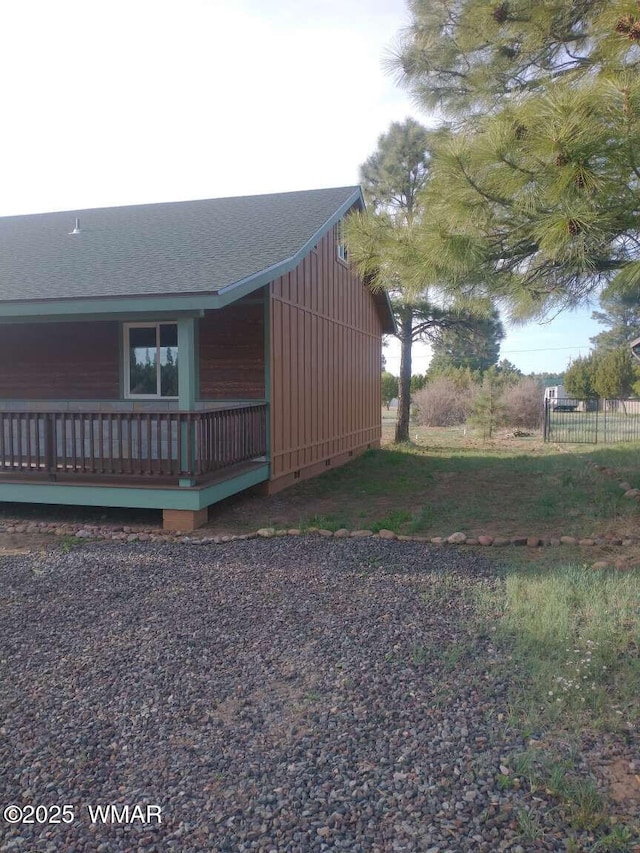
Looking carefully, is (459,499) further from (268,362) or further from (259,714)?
(259,714)

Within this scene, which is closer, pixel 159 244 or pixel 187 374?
pixel 187 374

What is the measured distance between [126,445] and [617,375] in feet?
110

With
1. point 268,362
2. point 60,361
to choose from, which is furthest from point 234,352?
point 60,361

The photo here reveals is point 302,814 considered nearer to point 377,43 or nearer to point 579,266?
point 579,266

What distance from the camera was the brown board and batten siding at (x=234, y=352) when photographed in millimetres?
9875

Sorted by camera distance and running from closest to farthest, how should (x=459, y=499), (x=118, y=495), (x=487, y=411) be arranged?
(x=118, y=495)
(x=459, y=499)
(x=487, y=411)

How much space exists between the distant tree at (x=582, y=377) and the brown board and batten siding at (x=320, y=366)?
26.2m

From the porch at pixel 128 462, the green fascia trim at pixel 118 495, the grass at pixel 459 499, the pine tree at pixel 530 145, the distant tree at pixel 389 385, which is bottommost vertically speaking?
the grass at pixel 459 499

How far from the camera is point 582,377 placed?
38.7 meters

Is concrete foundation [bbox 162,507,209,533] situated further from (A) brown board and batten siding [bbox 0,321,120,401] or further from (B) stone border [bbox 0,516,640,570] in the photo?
(A) brown board and batten siding [bbox 0,321,120,401]

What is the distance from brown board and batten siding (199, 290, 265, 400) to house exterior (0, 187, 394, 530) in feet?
0.07

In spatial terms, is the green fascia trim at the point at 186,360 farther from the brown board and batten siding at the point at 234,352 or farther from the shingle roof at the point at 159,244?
the brown board and batten siding at the point at 234,352

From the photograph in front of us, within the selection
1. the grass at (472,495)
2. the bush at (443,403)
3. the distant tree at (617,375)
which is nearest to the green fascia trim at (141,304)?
the grass at (472,495)

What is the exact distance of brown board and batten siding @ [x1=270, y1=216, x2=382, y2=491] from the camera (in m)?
10.2
